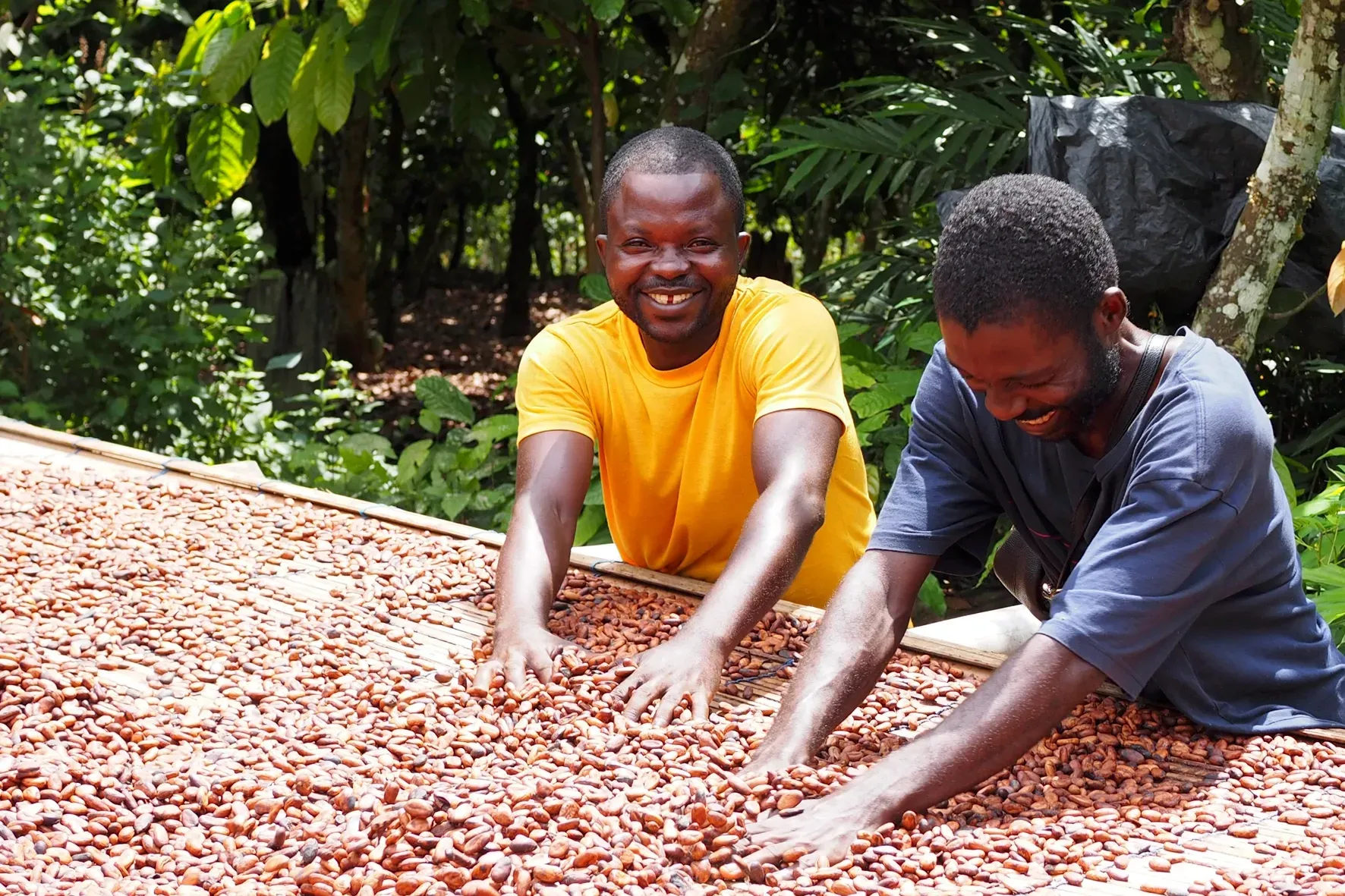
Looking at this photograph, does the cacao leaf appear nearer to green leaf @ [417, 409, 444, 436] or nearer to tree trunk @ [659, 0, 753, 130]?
tree trunk @ [659, 0, 753, 130]

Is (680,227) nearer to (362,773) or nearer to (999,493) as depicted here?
(999,493)

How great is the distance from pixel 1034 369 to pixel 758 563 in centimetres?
60

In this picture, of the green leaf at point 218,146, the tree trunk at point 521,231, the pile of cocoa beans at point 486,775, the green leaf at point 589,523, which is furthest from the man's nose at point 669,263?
the tree trunk at point 521,231

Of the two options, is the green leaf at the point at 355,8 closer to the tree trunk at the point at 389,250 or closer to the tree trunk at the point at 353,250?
the tree trunk at the point at 353,250

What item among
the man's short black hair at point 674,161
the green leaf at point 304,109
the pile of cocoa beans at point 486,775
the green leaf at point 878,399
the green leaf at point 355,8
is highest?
the green leaf at point 355,8

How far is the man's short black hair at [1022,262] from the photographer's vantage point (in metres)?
1.79

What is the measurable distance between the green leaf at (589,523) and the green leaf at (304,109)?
1.37 m

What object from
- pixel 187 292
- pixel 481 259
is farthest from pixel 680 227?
pixel 481 259

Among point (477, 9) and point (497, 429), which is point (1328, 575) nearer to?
point (497, 429)

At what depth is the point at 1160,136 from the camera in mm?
3314

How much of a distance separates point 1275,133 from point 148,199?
3.82 meters

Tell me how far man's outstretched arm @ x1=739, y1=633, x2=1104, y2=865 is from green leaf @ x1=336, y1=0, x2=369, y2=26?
293 cm

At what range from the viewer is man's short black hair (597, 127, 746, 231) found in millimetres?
2488

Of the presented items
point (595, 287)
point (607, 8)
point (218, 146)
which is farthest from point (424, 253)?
point (607, 8)
